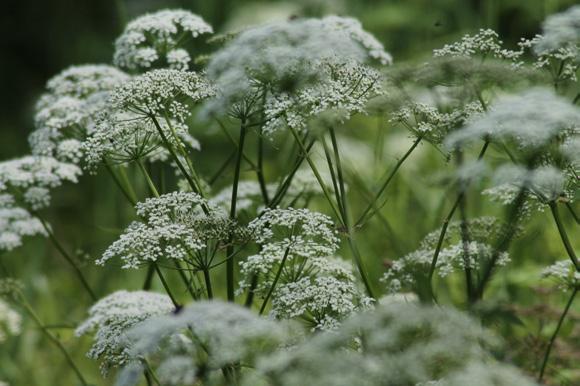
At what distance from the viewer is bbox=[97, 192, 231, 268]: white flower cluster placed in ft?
8.41

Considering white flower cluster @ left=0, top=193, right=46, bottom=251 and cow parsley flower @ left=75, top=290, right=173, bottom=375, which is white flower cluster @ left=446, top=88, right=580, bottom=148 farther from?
white flower cluster @ left=0, top=193, right=46, bottom=251

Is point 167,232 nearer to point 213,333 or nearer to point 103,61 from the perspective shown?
point 213,333

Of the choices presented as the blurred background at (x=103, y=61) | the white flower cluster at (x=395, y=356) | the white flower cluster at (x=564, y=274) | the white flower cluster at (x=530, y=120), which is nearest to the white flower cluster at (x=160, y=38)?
the blurred background at (x=103, y=61)

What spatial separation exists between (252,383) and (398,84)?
129cm

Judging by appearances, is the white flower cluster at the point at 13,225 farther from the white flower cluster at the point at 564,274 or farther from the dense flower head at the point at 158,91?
the white flower cluster at the point at 564,274

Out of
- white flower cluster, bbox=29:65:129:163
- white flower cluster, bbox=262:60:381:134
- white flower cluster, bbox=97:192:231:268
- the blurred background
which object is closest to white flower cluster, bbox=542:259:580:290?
the blurred background

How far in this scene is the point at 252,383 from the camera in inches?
84.1

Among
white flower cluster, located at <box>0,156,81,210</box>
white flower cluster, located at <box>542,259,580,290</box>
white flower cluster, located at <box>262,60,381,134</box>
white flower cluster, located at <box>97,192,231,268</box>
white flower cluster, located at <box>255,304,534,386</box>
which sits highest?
white flower cluster, located at <box>262,60,381,134</box>

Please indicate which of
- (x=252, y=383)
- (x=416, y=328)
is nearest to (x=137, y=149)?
(x=252, y=383)

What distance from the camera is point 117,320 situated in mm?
2922

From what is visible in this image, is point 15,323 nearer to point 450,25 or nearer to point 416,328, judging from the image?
point 416,328

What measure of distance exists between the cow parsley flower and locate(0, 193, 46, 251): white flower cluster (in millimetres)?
548

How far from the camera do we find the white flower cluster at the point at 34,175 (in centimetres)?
364

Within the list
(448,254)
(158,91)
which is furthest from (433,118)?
(158,91)
